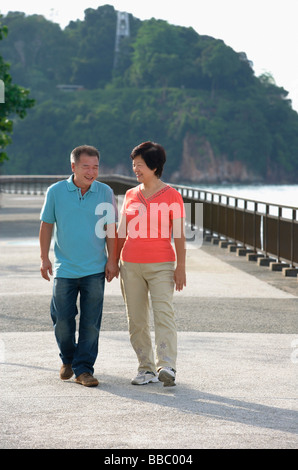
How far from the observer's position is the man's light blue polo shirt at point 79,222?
6492 millimetres

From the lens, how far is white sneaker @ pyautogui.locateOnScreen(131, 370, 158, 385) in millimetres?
6570

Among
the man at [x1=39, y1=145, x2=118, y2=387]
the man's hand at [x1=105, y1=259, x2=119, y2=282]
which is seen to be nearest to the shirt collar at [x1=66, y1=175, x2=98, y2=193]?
the man at [x1=39, y1=145, x2=118, y2=387]

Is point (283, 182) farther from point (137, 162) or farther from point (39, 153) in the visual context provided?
point (137, 162)

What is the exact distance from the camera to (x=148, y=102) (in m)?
171

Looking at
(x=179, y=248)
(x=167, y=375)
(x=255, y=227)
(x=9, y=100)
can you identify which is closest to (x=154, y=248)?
(x=179, y=248)

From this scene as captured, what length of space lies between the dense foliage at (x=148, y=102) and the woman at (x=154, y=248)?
15228 centimetres

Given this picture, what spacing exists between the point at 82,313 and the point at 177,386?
2.58 ft

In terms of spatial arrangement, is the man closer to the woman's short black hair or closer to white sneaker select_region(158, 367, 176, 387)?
the woman's short black hair

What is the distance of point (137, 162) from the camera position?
6.50 meters

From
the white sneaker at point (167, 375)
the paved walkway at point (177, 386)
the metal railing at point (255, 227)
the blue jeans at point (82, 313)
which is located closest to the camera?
the paved walkway at point (177, 386)
